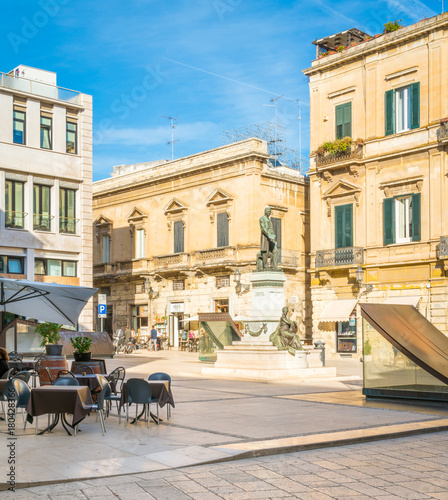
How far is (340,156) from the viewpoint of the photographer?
3447cm

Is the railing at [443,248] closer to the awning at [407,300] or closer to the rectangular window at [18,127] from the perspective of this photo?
the awning at [407,300]

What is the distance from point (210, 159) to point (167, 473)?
34.1 metres

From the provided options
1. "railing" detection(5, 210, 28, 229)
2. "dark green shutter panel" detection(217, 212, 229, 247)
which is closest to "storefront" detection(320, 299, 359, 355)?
"dark green shutter panel" detection(217, 212, 229, 247)

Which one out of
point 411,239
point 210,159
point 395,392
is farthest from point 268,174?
point 395,392

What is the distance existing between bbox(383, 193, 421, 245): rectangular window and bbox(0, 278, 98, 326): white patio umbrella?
19399mm

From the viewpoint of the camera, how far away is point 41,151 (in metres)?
32.3

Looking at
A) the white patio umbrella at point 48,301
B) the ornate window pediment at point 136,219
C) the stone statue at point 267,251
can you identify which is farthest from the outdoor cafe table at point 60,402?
the ornate window pediment at point 136,219

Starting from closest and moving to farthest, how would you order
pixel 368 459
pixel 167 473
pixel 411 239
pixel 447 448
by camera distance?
pixel 167 473
pixel 368 459
pixel 447 448
pixel 411 239

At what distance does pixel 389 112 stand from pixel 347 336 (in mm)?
10676

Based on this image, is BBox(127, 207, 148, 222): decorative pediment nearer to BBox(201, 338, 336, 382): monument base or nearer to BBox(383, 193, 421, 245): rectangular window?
BBox(383, 193, 421, 245): rectangular window

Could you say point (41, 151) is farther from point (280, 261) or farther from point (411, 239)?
point (411, 239)

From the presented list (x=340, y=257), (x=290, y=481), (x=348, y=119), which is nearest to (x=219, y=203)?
(x=340, y=257)

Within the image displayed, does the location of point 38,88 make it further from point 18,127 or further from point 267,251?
point 267,251

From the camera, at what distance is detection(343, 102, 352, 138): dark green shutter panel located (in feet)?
114
